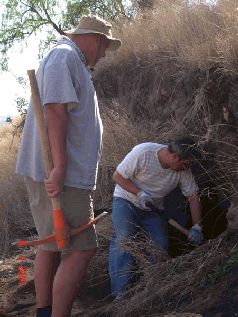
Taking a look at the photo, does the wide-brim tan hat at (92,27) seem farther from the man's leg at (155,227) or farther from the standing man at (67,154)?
the man's leg at (155,227)

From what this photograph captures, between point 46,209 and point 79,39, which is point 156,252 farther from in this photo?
point 79,39

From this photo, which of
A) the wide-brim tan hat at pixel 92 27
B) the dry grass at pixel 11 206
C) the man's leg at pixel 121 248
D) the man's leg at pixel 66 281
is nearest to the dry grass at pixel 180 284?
the man's leg at pixel 121 248

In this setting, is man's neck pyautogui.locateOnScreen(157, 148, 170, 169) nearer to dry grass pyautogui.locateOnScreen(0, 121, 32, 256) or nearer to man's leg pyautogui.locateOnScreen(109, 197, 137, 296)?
man's leg pyautogui.locateOnScreen(109, 197, 137, 296)

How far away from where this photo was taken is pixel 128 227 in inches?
184

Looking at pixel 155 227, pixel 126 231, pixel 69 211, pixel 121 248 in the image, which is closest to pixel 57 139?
pixel 69 211

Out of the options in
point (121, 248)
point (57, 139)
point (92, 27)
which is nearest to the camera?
point (57, 139)

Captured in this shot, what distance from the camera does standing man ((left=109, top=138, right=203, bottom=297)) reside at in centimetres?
471

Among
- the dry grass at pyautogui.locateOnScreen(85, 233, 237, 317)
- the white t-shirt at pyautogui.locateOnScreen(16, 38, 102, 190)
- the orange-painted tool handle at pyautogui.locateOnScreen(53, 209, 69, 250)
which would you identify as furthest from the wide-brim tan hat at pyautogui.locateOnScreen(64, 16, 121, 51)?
the dry grass at pyautogui.locateOnScreen(85, 233, 237, 317)

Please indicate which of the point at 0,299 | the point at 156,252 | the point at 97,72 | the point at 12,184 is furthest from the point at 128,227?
the point at 12,184

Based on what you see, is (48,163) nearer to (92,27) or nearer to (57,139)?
(57,139)

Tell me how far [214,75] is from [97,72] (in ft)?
13.3

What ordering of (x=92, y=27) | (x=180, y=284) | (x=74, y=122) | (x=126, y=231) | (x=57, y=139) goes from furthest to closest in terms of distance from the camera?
1. (x=126, y=231)
2. (x=180, y=284)
3. (x=92, y=27)
4. (x=74, y=122)
5. (x=57, y=139)

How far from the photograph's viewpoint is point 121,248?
175 inches

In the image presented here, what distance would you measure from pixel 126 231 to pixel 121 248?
0.75 feet
